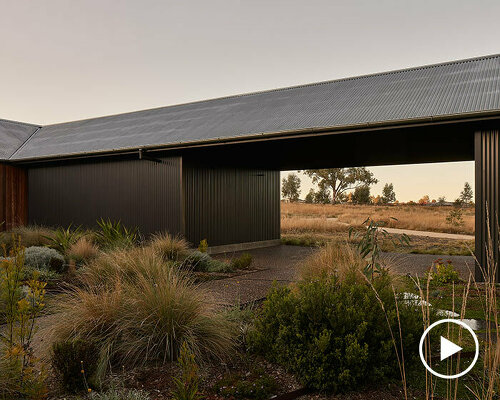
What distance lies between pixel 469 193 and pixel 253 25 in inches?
1032

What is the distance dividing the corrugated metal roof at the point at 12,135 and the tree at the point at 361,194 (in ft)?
71.4

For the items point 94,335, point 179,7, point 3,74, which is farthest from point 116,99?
point 94,335

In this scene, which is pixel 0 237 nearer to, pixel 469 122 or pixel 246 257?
pixel 246 257

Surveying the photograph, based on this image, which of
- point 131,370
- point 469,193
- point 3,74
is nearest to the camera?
point 131,370

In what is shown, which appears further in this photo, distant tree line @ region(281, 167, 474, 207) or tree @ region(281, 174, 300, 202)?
tree @ region(281, 174, 300, 202)

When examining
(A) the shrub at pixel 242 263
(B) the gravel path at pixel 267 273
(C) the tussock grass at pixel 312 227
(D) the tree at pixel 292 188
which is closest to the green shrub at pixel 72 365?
(B) the gravel path at pixel 267 273

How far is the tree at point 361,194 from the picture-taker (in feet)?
102

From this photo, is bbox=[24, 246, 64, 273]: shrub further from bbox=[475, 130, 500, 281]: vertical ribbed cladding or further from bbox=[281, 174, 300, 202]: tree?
bbox=[281, 174, 300, 202]: tree

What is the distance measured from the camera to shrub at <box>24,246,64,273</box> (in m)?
6.55

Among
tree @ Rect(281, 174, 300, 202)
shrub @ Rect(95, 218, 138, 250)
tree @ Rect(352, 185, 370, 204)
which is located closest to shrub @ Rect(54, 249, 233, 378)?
shrub @ Rect(95, 218, 138, 250)

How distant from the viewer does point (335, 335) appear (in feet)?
9.12

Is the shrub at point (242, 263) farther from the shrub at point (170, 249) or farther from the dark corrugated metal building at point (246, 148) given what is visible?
the dark corrugated metal building at point (246, 148)

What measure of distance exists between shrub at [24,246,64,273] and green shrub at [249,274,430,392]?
4.67 metres

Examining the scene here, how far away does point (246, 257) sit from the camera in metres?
7.83
